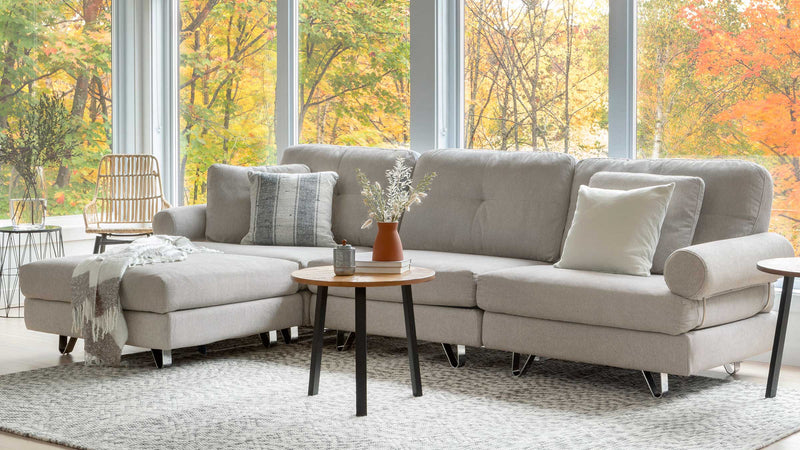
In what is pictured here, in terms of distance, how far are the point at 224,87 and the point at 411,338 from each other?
3643mm

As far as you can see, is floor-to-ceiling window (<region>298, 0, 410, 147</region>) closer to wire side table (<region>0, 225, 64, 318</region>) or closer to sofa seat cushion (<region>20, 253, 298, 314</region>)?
sofa seat cushion (<region>20, 253, 298, 314</region>)

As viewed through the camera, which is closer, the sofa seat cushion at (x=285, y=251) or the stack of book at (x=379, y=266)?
the stack of book at (x=379, y=266)

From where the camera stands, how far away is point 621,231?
14.2 feet

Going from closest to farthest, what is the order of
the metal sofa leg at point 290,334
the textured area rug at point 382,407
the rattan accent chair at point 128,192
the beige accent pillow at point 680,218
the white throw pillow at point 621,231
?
the textured area rug at point 382,407 → the white throw pillow at point 621,231 → the beige accent pillow at point 680,218 → the metal sofa leg at point 290,334 → the rattan accent chair at point 128,192

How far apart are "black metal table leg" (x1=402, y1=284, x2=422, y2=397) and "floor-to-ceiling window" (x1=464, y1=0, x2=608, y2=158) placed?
73.2 inches

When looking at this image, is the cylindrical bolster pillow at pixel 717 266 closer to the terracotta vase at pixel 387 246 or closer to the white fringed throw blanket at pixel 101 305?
the terracotta vase at pixel 387 246

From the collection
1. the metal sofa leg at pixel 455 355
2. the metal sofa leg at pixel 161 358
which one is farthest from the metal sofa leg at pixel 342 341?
the metal sofa leg at pixel 161 358

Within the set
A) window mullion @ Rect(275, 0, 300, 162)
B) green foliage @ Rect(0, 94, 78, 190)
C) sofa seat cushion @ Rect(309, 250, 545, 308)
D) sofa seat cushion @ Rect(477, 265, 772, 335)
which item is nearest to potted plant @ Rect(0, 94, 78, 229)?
green foliage @ Rect(0, 94, 78, 190)

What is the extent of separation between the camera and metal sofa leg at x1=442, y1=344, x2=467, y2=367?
4574mm

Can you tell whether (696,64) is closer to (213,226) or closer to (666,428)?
(666,428)

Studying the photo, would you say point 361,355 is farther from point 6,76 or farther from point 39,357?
point 6,76

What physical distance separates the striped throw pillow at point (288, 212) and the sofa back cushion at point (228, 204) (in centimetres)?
10

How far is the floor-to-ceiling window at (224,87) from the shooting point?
6875 mm

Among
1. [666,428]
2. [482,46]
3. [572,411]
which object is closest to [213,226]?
[482,46]
